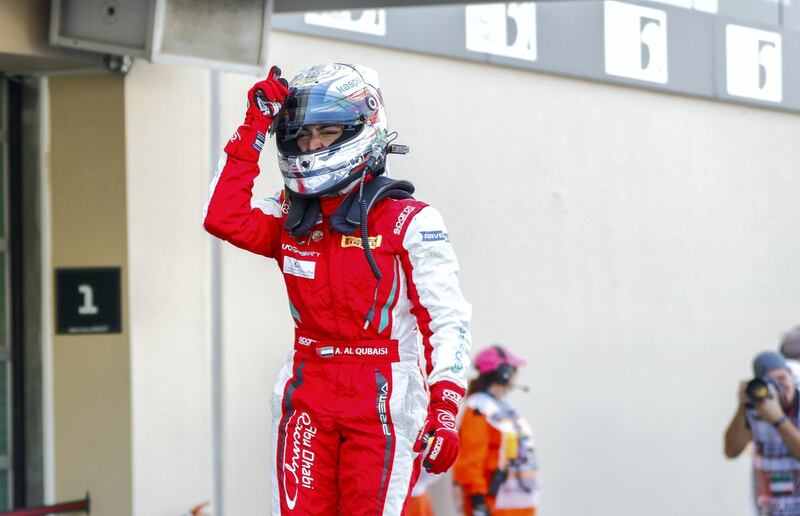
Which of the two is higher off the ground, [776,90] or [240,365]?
[776,90]

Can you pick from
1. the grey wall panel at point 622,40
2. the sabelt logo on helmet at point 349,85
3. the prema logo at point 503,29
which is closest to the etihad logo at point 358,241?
the sabelt logo on helmet at point 349,85

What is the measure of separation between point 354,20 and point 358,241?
4089mm

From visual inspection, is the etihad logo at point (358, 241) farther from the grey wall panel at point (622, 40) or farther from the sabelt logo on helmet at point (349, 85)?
the grey wall panel at point (622, 40)

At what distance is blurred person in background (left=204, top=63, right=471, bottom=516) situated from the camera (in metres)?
4.03

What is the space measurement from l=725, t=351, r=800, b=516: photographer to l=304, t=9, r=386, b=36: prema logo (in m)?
3.01

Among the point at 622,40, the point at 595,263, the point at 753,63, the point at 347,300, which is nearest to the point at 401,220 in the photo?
the point at 347,300

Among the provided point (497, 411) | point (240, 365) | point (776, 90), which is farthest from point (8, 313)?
point (776, 90)

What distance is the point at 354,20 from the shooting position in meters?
7.95

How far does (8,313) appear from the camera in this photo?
22.9ft

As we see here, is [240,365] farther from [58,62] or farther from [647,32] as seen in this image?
[647,32]

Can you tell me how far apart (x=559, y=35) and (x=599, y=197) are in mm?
1198

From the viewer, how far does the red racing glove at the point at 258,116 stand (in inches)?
161

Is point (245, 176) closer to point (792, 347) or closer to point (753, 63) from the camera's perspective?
point (792, 347)

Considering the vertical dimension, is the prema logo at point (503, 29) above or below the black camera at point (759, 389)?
above
